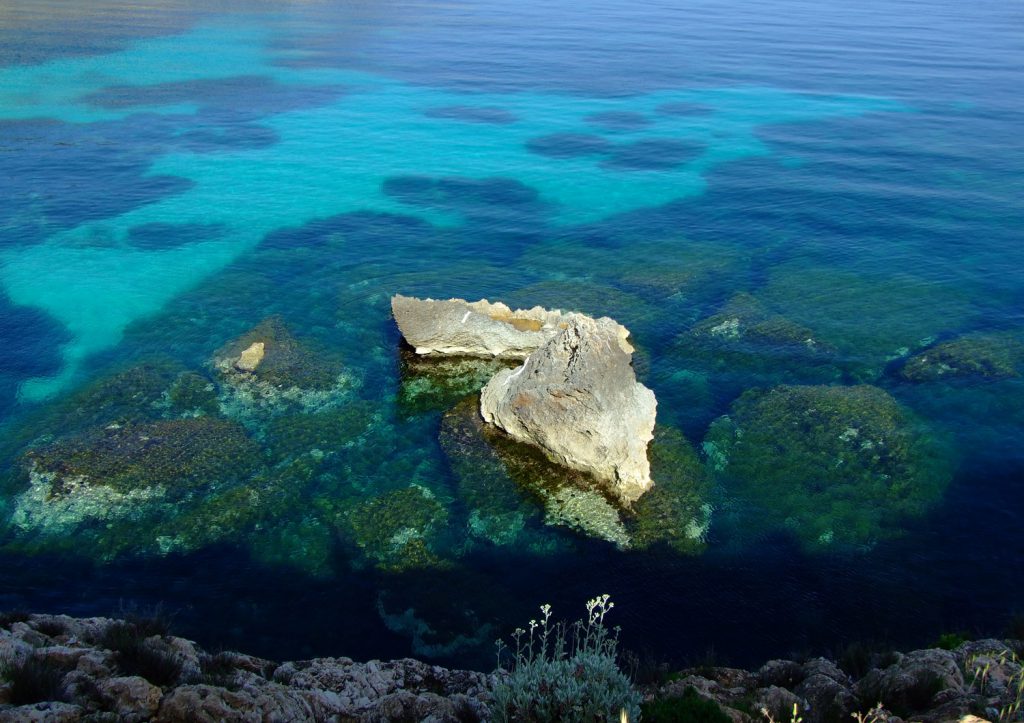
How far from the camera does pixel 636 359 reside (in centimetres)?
3397

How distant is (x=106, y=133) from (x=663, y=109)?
4762 cm

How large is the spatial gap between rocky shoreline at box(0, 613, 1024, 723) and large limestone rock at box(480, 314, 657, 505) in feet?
29.7

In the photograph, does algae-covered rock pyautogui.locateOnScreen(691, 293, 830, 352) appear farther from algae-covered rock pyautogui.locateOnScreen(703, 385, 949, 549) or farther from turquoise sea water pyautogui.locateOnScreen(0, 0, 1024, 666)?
algae-covered rock pyautogui.locateOnScreen(703, 385, 949, 549)

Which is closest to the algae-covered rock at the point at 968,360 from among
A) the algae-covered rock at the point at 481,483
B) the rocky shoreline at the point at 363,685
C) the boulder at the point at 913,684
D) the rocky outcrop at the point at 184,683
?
the rocky shoreline at the point at 363,685

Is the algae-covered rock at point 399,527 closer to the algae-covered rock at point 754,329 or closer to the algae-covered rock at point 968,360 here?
the algae-covered rock at point 754,329

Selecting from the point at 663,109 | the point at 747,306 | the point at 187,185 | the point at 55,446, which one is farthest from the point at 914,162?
the point at 55,446

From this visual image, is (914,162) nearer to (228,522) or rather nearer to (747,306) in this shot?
(747,306)

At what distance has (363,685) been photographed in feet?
53.0

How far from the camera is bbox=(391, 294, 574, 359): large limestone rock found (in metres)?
33.0

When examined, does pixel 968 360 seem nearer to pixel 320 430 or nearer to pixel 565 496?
pixel 565 496

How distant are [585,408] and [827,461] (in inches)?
345

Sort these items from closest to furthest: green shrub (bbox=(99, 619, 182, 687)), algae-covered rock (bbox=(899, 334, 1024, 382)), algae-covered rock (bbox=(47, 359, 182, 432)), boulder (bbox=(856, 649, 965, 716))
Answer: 1. green shrub (bbox=(99, 619, 182, 687))
2. boulder (bbox=(856, 649, 965, 716))
3. algae-covered rock (bbox=(47, 359, 182, 432))
4. algae-covered rock (bbox=(899, 334, 1024, 382))

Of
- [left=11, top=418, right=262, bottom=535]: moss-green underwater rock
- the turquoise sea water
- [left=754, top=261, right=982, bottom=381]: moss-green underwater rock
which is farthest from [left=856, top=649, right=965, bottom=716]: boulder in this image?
[left=11, top=418, right=262, bottom=535]: moss-green underwater rock

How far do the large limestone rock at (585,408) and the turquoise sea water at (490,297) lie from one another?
211 cm
